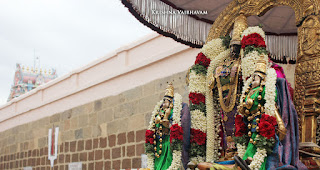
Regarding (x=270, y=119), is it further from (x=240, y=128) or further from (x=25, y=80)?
(x=25, y=80)

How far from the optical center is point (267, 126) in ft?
9.48

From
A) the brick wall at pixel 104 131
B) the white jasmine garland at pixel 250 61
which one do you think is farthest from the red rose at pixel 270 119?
the brick wall at pixel 104 131

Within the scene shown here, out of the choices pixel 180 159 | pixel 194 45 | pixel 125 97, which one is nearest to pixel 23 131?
pixel 125 97

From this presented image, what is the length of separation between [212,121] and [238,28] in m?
0.87

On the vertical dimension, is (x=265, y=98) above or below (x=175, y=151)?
above

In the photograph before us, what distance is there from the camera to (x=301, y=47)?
11.2 feet

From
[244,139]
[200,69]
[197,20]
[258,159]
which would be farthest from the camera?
[197,20]

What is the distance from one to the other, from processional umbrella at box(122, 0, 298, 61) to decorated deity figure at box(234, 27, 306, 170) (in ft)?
4.64

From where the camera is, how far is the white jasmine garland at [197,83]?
3814 millimetres

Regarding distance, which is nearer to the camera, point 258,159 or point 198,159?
point 258,159

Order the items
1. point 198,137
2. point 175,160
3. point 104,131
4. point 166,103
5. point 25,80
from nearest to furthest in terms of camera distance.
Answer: point 175,160, point 198,137, point 166,103, point 104,131, point 25,80

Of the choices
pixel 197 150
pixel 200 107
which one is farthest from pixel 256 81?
pixel 197 150

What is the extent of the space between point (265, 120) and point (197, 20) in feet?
7.18

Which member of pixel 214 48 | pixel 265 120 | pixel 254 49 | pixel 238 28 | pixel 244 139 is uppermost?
pixel 238 28
